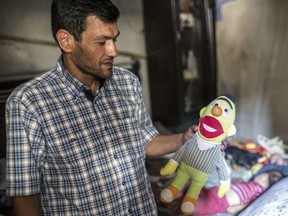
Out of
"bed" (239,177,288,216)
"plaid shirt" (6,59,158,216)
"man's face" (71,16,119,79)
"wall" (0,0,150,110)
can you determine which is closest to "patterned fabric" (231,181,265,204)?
"bed" (239,177,288,216)

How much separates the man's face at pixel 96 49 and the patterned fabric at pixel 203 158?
0.39 meters

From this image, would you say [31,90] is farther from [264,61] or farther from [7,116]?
[264,61]

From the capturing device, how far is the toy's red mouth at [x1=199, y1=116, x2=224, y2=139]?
44.5 inches

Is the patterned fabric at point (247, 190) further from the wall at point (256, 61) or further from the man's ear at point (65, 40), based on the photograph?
the man's ear at point (65, 40)

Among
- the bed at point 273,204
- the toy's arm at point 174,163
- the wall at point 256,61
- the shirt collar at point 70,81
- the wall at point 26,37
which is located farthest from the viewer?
the wall at point 256,61

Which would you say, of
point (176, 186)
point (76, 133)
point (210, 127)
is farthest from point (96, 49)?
point (176, 186)

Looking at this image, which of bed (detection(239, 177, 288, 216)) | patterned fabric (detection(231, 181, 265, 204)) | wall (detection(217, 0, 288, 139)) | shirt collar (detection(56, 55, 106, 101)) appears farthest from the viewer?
wall (detection(217, 0, 288, 139))

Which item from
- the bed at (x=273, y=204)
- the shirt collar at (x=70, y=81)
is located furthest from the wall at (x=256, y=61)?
the shirt collar at (x=70, y=81)

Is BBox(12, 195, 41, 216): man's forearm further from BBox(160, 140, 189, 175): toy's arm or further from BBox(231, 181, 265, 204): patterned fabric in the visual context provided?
BBox(231, 181, 265, 204): patterned fabric

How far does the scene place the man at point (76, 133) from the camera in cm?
106

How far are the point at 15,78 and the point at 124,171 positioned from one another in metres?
1.30

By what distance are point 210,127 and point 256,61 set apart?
1904mm

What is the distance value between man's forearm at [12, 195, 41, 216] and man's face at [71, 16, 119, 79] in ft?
1.49

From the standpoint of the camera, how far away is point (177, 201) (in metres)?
1.67
